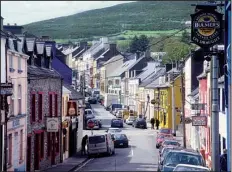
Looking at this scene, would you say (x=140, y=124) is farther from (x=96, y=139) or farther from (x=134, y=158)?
(x=134, y=158)

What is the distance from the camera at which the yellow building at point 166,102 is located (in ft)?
234

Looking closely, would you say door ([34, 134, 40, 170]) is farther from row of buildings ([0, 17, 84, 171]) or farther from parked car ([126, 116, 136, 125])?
parked car ([126, 116, 136, 125])

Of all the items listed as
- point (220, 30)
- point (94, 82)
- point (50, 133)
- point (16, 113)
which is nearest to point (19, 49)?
point (16, 113)

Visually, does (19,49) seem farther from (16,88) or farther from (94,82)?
(94,82)

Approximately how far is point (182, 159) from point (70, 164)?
52.8 feet

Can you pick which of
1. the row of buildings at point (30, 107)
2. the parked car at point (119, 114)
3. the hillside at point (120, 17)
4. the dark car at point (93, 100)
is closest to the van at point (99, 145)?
the row of buildings at point (30, 107)

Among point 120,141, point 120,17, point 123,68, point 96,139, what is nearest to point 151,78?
point 123,68

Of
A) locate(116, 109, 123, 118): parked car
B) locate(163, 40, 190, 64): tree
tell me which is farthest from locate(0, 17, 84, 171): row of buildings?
locate(163, 40, 190, 64): tree

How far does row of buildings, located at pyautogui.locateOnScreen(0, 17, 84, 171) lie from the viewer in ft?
94.3

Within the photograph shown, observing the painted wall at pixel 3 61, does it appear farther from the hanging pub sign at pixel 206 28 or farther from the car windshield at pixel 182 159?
the hanging pub sign at pixel 206 28

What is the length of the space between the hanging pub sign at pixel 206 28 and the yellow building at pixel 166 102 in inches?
1799

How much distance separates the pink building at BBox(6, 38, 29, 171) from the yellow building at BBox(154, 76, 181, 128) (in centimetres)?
3814

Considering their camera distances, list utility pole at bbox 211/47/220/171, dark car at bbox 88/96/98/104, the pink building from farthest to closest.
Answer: dark car at bbox 88/96/98/104 < the pink building < utility pole at bbox 211/47/220/171

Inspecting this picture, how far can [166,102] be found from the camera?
7581 centimetres
